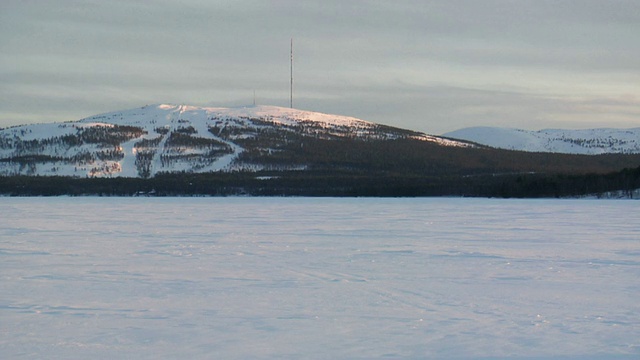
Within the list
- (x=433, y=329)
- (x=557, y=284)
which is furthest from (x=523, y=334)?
(x=557, y=284)

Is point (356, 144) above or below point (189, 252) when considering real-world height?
above

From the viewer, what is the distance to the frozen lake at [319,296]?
30.3 ft

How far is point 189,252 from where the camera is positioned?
60.6 feet

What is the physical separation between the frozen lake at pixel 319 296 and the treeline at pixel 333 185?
160 ft

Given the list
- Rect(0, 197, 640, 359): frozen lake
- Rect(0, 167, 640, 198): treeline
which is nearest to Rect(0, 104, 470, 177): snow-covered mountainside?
Rect(0, 167, 640, 198): treeline

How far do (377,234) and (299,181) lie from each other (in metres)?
79.2

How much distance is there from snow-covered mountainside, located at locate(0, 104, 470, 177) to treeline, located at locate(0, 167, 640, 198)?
10.9 meters

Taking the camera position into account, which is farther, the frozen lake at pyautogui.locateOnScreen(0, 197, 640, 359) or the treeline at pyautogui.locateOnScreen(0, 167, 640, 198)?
the treeline at pyautogui.locateOnScreen(0, 167, 640, 198)

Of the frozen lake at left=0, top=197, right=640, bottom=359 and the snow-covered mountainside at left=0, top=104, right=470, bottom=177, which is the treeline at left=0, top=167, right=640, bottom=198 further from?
the frozen lake at left=0, top=197, right=640, bottom=359

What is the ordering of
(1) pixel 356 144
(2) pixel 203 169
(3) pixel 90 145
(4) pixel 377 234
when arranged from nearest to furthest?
(4) pixel 377 234
(2) pixel 203 169
(3) pixel 90 145
(1) pixel 356 144

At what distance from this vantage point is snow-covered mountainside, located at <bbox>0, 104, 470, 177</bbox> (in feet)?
415

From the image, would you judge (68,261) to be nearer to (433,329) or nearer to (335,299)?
(335,299)

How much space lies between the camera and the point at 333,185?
102 m

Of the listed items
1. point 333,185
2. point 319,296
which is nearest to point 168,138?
point 333,185
